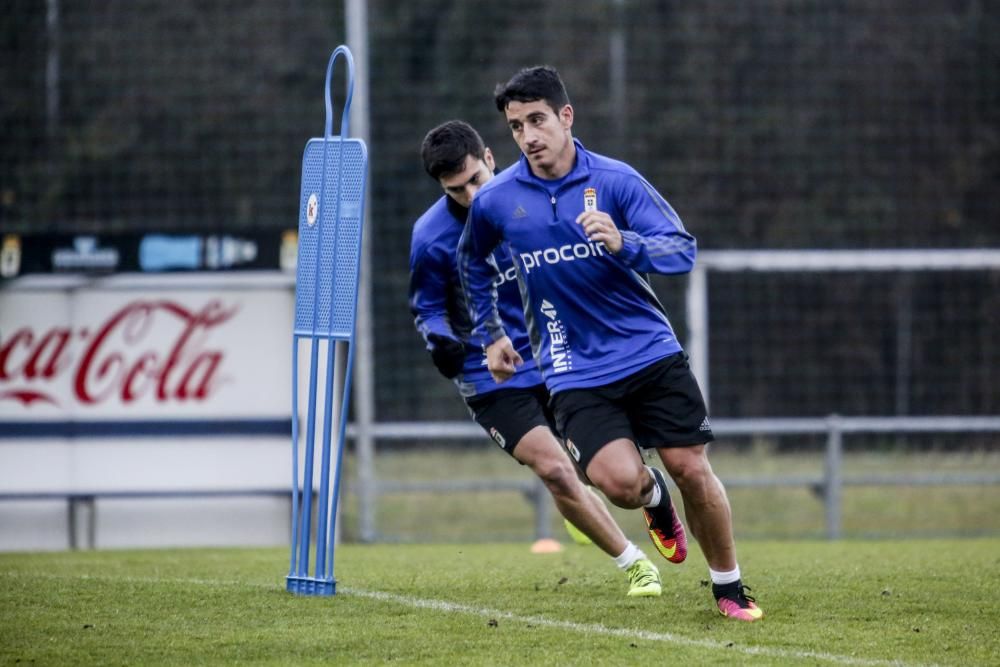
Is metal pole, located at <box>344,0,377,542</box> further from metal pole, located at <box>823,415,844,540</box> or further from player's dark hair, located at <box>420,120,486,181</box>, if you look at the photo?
player's dark hair, located at <box>420,120,486,181</box>

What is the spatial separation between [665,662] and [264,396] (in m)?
7.07

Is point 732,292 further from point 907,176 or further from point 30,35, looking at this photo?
point 30,35

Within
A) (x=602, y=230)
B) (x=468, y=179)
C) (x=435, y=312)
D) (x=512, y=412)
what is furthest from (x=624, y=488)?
(x=468, y=179)

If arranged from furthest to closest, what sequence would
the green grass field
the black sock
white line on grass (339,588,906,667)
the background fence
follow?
the background fence, the black sock, the green grass field, white line on grass (339,588,906,667)

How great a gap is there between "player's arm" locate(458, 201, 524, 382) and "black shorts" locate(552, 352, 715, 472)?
40 cm

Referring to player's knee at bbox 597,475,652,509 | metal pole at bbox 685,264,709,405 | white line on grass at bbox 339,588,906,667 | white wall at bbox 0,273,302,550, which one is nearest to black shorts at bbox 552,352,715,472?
player's knee at bbox 597,475,652,509

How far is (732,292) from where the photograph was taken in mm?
17625

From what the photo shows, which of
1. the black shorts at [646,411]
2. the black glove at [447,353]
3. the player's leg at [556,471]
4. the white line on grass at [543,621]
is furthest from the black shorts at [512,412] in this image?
the black shorts at [646,411]

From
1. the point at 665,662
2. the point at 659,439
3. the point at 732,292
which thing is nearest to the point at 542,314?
the point at 659,439

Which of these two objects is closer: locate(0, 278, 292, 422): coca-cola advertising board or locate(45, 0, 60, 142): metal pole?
locate(0, 278, 292, 422): coca-cola advertising board

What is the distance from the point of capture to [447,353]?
7.64m

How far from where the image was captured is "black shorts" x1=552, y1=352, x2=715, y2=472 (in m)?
6.39

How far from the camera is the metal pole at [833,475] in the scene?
1251 cm

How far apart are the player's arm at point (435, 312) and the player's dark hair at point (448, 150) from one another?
0.43 m
